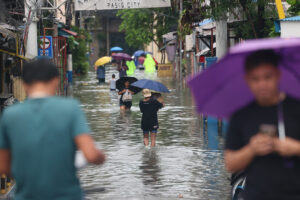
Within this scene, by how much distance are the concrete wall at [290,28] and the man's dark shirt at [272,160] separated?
8166mm

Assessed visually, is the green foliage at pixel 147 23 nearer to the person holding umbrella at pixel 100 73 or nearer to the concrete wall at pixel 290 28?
the person holding umbrella at pixel 100 73

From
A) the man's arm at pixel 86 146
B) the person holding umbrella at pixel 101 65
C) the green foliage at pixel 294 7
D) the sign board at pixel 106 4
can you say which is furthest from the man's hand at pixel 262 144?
the person holding umbrella at pixel 101 65

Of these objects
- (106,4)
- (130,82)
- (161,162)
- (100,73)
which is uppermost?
Result: (106,4)

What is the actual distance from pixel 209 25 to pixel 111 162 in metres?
9.58

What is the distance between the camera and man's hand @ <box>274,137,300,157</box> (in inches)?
148

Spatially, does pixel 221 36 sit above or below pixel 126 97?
above

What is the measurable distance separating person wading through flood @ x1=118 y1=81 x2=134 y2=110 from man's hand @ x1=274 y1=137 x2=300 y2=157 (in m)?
21.0

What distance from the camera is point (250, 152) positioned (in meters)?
3.90

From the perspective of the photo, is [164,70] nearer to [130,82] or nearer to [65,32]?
[65,32]

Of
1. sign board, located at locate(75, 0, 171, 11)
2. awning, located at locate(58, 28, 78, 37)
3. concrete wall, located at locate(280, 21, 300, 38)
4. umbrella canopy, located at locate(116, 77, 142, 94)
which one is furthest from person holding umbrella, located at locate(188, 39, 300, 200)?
awning, located at locate(58, 28, 78, 37)

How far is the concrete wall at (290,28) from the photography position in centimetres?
1202

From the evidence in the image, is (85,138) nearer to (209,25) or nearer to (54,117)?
(54,117)

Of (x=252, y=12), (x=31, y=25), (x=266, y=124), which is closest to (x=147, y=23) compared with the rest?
(x=31, y=25)

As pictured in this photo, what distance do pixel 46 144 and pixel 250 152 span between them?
1085 millimetres
